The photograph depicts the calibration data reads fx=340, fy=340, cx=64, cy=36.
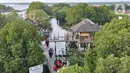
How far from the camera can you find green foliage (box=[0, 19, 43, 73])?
68.7 ft

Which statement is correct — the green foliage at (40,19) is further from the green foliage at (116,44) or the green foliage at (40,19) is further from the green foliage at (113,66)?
the green foliage at (113,66)

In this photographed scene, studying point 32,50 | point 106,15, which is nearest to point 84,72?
point 32,50

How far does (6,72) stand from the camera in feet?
68.8

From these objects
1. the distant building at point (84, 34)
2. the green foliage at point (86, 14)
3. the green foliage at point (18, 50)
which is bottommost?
the green foliage at point (86, 14)

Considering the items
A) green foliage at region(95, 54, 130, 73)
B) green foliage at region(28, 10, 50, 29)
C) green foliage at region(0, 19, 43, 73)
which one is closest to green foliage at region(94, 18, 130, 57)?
green foliage at region(95, 54, 130, 73)

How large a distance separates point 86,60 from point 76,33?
12.0 meters

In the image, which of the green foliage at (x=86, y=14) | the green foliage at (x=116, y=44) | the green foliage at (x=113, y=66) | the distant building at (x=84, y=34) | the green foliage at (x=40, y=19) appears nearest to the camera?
the green foliage at (x=113, y=66)

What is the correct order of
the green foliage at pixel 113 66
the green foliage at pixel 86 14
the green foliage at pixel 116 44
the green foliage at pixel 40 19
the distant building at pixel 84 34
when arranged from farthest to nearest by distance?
the green foliage at pixel 86 14 → the green foliage at pixel 40 19 → the distant building at pixel 84 34 → the green foliage at pixel 116 44 → the green foliage at pixel 113 66

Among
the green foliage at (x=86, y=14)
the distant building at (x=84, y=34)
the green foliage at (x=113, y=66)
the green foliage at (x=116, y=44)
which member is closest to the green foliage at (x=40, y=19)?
the green foliage at (x=86, y=14)

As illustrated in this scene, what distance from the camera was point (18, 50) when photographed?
21203 millimetres

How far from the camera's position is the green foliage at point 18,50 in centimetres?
2093

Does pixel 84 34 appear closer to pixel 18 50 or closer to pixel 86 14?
pixel 18 50

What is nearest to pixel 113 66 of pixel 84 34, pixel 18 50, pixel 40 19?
pixel 18 50

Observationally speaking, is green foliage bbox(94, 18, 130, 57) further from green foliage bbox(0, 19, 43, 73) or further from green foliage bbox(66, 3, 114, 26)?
green foliage bbox(66, 3, 114, 26)
